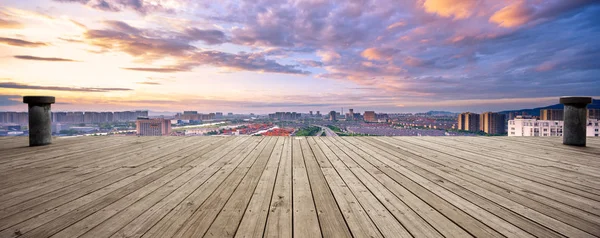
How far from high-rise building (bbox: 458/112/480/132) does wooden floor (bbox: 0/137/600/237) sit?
18039 millimetres

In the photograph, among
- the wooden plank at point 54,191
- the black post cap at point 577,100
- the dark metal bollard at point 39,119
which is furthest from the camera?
the dark metal bollard at point 39,119

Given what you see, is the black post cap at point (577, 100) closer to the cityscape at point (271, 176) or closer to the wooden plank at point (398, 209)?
the cityscape at point (271, 176)

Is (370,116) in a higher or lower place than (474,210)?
higher

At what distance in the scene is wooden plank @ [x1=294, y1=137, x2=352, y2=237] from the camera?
A: 1.33 m

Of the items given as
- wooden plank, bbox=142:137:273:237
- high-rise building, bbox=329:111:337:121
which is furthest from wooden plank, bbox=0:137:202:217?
high-rise building, bbox=329:111:337:121

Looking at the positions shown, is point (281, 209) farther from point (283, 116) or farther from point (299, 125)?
point (283, 116)

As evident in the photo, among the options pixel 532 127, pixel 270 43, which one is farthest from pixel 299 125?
pixel 532 127

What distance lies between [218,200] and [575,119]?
7.23m

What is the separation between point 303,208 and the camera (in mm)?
1686

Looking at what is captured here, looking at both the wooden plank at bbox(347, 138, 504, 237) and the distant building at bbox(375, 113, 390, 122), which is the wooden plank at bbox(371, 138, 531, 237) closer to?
the wooden plank at bbox(347, 138, 504, 237)

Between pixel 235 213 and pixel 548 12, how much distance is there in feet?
64.7

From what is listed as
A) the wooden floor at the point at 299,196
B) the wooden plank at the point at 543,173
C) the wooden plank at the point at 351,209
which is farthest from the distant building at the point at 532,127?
the wooden plank at the point at 351,209

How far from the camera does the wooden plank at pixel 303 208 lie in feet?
4.34

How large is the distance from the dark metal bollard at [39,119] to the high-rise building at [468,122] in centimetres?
2358
